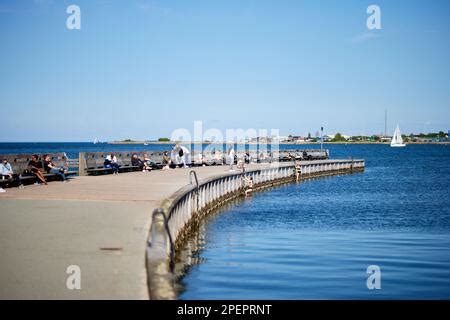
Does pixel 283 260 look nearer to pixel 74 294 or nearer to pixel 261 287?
pixel 261 287

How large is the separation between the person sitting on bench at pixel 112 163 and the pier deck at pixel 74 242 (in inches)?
495

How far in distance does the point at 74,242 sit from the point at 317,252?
27.5 ft

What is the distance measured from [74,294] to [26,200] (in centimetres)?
1122

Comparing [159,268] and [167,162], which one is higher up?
[167,162]

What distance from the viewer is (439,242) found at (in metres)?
21.6

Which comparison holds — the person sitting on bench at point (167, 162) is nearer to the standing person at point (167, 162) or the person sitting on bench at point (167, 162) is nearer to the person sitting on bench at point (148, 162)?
the standing person at point (167, 162)

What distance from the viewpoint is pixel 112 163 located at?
34.9 m

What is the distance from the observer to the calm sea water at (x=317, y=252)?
1353 centimetres

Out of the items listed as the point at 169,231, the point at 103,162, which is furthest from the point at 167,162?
the point at 169,231

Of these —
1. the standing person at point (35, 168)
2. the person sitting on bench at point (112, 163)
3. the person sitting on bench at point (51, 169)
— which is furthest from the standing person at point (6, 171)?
the person sitting on bench at point (112, 163)

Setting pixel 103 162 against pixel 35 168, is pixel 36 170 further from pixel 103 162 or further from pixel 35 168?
pixel 103 162

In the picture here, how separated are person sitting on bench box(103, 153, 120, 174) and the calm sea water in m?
7.30

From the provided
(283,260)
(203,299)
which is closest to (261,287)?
(203,299)
